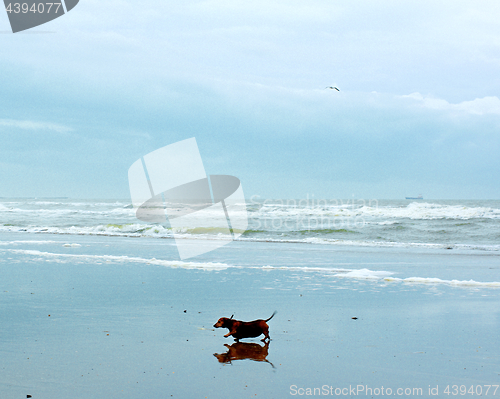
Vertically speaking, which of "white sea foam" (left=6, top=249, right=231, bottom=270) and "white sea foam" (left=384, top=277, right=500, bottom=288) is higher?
"white sea foam" (left=6, top=249, right=231, bottom=270)

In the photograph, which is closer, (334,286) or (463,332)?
(463,332)

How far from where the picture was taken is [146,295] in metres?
6.60

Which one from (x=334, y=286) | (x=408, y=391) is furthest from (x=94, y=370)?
(x=334, y=286)

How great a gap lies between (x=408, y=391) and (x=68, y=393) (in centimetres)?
252

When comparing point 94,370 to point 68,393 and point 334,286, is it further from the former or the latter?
point 334,286

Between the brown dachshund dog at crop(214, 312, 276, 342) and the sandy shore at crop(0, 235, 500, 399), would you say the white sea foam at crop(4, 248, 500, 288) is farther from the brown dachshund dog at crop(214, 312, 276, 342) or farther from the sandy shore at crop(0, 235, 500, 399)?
the brown dachshund dog at crop(214, 312, 276, 342)

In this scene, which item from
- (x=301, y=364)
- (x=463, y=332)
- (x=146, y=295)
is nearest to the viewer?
(x=301, y=364)

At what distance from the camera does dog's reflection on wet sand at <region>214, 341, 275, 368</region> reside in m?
3.87

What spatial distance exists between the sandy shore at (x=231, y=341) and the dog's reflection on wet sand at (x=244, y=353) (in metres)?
0.02

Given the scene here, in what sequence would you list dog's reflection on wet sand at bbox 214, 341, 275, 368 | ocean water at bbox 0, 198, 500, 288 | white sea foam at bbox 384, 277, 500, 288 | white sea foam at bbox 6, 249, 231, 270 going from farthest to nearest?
white sea foam at bbox 6, 249, 231, 270 < ocean water at bbox 0, 198, 500, 288 < white sea foam at bbox 384, 277, 500, 288 < dog's reflection on wet sand at bbox 214, 341, 275, 368

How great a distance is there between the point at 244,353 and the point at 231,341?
1.34ft

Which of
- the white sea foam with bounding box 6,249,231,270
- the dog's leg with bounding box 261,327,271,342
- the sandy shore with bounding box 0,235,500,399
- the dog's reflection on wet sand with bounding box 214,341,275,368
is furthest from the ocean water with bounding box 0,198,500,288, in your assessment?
the dog's reflection on wet sand with bounding box 214,341,275,368

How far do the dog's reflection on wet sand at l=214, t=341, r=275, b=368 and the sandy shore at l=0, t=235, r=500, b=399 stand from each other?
23mm

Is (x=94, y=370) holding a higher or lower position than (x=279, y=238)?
higher
